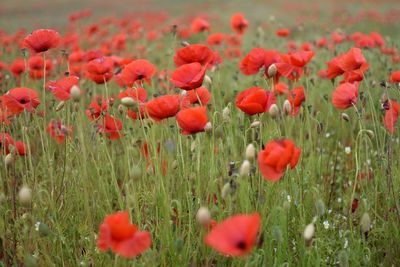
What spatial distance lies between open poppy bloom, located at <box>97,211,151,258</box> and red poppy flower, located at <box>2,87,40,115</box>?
1168 millimetres

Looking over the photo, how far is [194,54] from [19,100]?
90 centimetres

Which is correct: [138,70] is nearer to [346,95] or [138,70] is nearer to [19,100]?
[19,100]

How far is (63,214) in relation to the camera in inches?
90.4

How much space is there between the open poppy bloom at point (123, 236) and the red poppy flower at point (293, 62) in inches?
55.8

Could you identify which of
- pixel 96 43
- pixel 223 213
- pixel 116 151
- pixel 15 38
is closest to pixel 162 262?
pixel 223 213

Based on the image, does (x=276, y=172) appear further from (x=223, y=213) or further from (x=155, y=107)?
(x=155, y=107)

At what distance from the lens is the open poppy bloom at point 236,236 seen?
1.21 meters

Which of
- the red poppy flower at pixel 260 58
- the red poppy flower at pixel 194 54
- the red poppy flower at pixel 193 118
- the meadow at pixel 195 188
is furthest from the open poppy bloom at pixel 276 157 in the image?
the red poppy flower at pixel 260 58

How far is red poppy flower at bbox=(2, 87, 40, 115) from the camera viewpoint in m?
2.33

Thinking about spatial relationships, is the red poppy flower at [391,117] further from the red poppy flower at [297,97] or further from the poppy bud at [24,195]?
the poppy bud at [24,195]

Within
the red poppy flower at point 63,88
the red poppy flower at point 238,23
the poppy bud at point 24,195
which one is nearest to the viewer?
the poppy bud at point 24,195

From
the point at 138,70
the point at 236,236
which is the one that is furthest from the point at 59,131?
the point at 236,236

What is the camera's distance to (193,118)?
1.81 metres

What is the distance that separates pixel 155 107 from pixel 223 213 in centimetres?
51
